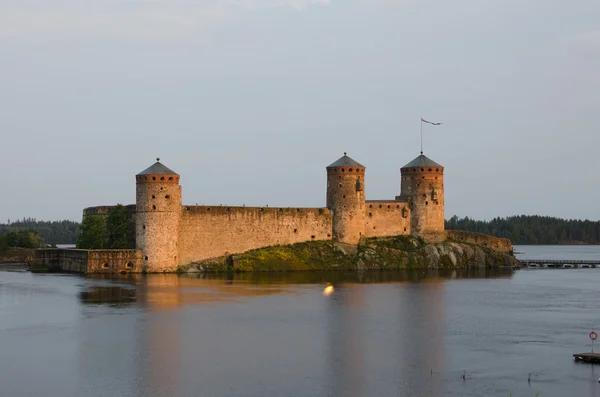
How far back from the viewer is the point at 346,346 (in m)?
24.1

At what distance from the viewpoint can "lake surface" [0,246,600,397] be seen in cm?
1941

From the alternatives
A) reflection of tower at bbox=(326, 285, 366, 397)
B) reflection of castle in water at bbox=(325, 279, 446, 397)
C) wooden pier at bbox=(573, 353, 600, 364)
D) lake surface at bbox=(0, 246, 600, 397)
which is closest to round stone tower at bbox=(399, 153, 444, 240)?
lake surface at bbox=(0, 246, 600, 397)

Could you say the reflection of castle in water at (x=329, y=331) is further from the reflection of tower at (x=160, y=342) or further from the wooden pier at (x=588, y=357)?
the wooden pier at (x=588, y=357)

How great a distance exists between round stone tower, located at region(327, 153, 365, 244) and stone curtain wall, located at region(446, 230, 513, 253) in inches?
317

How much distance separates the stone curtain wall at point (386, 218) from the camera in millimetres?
56656

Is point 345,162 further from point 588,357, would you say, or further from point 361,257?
point 588,357

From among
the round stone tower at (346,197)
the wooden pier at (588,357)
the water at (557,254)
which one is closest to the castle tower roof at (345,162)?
the round stone tower at (346,197)

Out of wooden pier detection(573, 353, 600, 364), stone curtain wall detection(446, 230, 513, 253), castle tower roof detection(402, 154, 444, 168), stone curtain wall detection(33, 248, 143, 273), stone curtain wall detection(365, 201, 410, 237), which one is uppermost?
castle tower roof detection(402, 154, 444, 168)

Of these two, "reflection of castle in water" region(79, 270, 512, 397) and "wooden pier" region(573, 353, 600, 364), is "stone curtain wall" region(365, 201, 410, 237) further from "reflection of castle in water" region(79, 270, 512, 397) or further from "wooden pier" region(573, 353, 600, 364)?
"wooden pier" region(573, 353, 600, 364)

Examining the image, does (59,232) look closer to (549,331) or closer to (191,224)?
(191,224)

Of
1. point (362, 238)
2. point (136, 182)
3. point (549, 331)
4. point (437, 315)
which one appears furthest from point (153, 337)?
point (362, 238)

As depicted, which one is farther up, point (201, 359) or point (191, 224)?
point (191, 224)

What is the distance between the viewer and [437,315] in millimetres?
30641

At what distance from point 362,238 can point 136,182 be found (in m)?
16.6
